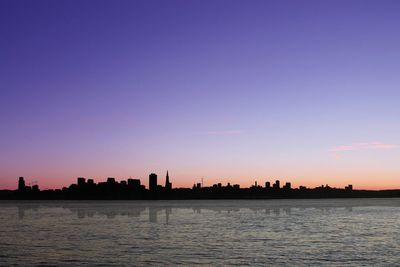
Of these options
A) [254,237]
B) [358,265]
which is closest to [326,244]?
[254,237]

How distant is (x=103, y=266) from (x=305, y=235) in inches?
1381

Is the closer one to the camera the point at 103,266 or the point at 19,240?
the point at 103,266

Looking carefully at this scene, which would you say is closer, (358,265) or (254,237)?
(358,265)

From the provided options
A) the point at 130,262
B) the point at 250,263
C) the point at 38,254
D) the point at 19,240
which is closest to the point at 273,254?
the point at 250,263

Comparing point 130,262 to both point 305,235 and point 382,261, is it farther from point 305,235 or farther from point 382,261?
point 305,235

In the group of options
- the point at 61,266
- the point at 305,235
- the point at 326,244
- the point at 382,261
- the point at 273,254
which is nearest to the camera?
the point at 61,266

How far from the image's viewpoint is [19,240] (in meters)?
60.2

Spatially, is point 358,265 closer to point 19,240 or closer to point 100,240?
point 100,240

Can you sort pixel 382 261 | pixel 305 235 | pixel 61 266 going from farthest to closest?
pixel 305 235 < pixel 382 261 < pixel 61 266

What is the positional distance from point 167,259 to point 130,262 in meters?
3.41

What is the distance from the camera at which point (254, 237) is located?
209ft

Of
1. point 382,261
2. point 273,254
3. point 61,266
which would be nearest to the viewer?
point 61,266

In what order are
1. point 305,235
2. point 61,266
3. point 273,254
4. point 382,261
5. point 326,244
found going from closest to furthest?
point 61,266 → point 382,261 → point 273,254 → point 326,244 → point 305,235

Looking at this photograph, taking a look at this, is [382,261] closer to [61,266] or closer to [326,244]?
[326,244]
